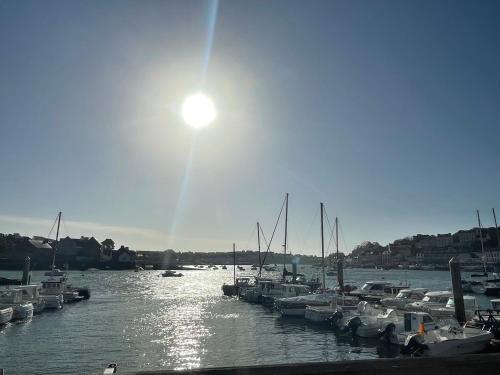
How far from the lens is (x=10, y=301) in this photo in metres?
44.9

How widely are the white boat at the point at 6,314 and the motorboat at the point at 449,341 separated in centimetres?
3686

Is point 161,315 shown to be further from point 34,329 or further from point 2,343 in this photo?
point 2,343

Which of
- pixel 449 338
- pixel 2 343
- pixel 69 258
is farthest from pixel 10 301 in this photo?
pixel 69 258

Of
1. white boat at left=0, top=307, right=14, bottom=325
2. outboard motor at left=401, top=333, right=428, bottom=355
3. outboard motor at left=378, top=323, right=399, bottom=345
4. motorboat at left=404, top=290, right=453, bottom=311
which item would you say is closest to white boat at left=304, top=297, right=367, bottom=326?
motorboat at left=404, top=290, right=453, bottom=311

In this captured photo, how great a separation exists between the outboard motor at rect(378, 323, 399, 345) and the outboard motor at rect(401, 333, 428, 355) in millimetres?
6765

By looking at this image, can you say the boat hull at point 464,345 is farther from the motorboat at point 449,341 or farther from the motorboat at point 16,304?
the motorboat at point 16,304

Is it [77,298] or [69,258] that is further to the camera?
[69,258]

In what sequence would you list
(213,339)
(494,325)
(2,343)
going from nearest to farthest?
(494,325), (2,343), (213,339)

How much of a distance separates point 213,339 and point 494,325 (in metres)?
20.6

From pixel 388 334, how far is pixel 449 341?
357 inches

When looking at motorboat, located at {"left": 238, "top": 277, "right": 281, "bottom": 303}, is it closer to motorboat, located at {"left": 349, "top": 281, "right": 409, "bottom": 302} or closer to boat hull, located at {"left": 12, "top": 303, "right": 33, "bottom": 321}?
motorboat, located at {"left": 349, "top": 281, "right": 409, "bottom": 302}

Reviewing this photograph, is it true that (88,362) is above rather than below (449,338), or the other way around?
below

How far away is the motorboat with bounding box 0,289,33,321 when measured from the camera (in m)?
42.7

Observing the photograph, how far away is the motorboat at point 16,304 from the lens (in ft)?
140
